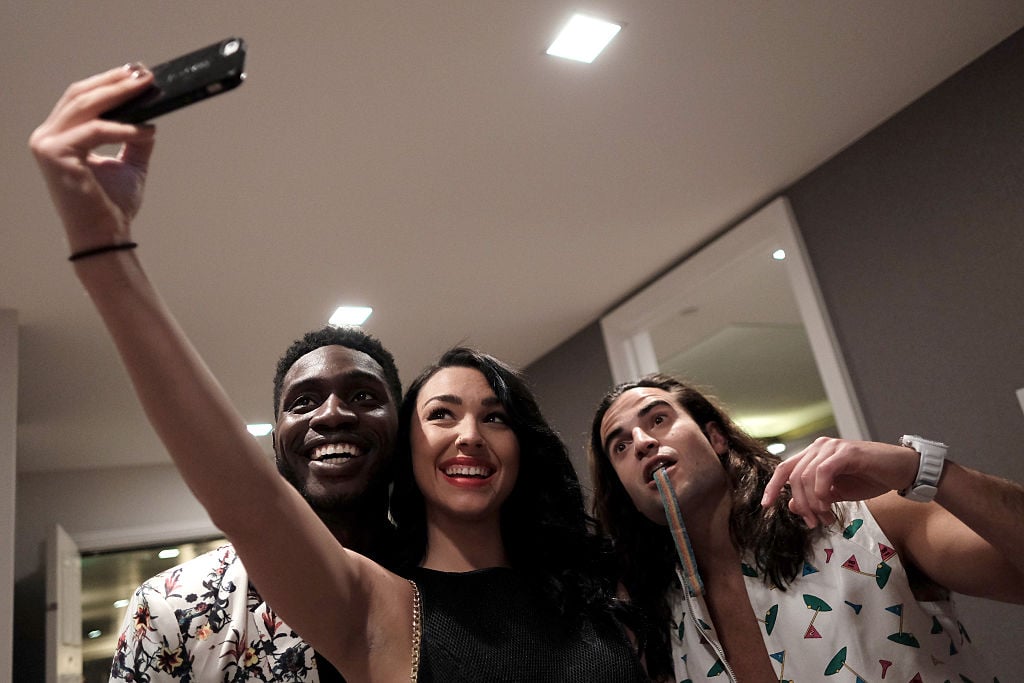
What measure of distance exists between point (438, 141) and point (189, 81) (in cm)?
174

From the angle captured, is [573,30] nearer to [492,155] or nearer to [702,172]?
[492,155]

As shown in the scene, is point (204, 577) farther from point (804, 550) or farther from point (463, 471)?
point (804, 550)

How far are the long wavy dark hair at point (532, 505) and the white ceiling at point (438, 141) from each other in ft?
3.24

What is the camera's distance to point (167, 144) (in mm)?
2238

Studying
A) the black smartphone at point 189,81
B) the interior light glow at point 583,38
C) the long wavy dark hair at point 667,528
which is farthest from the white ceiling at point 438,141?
the black smartphone at point 189,81

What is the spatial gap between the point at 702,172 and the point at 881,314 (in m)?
0.71

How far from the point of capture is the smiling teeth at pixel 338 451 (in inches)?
48.2

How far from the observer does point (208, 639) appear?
1151 mm

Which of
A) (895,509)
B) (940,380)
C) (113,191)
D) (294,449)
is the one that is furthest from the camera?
(940,380)

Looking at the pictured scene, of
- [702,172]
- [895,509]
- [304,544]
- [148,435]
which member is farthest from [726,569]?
[148,435]

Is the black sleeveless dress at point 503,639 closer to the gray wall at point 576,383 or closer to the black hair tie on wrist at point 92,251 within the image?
the black hair tie on wrist at point 92,251

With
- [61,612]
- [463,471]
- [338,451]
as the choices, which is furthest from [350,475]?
[61,612]

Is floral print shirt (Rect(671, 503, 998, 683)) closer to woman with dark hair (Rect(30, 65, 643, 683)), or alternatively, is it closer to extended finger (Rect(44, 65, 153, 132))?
woman with dark hair (Rect(30, 65, 643, 683))

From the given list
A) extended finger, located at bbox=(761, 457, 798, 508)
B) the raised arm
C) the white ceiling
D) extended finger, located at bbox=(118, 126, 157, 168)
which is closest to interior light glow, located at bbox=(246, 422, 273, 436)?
the white ceiling
